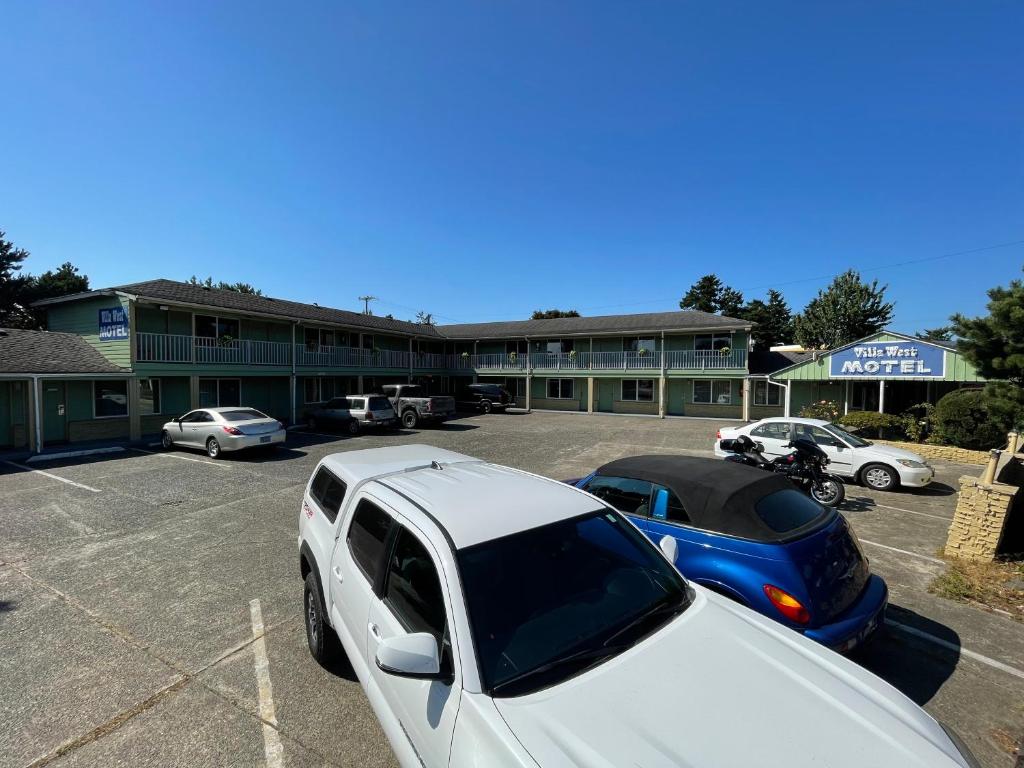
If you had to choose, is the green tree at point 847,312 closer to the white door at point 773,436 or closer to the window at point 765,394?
the window at point 765,394

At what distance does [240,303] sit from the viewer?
19.9 m

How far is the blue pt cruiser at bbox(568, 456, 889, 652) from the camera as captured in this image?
331 centimetres

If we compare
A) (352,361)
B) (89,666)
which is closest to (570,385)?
(352,361)

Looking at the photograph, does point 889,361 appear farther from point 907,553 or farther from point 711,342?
point 907,553

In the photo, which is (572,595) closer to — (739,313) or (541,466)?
(541,466)

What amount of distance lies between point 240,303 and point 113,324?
14.9 ft

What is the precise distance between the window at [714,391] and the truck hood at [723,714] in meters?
25.4

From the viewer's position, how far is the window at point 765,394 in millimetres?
24188

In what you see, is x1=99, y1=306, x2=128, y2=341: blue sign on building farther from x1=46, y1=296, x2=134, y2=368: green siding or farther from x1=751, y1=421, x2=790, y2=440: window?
x1=751, y1=421, x2=790, y2=440: window

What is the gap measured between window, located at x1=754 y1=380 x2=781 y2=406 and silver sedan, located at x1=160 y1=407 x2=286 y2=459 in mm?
22946

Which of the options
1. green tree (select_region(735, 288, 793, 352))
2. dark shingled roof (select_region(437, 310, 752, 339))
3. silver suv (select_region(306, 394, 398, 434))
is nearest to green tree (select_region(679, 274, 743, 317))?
green tree (select_region(735, 288, 793, 352))

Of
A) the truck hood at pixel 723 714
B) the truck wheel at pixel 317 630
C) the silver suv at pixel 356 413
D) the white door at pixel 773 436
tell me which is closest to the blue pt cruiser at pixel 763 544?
the truck hood at pixel 723 714

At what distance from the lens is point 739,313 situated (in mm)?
54750

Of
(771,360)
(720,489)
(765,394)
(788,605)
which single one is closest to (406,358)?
(765,394)
